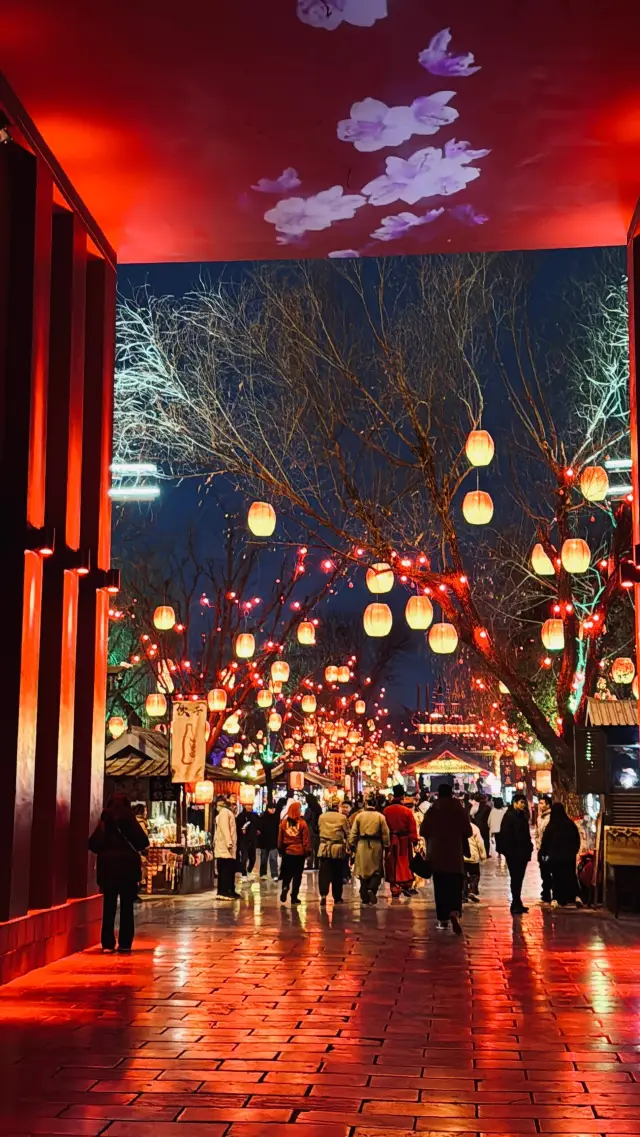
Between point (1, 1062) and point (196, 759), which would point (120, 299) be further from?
point (1, 1062)

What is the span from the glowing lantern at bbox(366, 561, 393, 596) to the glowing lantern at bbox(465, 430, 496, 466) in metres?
3.25

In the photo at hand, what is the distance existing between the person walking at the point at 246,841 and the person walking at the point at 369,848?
613 cm

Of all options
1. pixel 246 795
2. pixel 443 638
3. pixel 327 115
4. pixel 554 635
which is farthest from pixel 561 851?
pixel 246 795

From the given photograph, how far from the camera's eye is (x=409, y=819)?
17172 millimetres

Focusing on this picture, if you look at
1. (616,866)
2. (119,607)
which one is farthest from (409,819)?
(119,607)

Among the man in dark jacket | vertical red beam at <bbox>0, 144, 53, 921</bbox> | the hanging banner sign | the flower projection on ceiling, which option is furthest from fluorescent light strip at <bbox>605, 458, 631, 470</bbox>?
vertical red beam at <bbox>0, 144, 53, 921</bbox>

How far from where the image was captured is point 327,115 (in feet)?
36.0

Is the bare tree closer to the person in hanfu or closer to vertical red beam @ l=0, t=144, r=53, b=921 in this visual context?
the person in hanfu

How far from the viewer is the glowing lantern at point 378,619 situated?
19359 millimetres

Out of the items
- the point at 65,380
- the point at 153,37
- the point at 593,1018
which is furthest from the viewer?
the point at 65,380

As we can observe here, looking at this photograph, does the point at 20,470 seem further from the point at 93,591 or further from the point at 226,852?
the point at 226,852

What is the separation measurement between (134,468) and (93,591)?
689 centimetres

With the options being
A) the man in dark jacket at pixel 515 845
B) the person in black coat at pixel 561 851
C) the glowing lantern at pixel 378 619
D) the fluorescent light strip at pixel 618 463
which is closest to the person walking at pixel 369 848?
the man in dark jacket at pixel 515 845

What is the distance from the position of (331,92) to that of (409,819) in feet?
33.2
